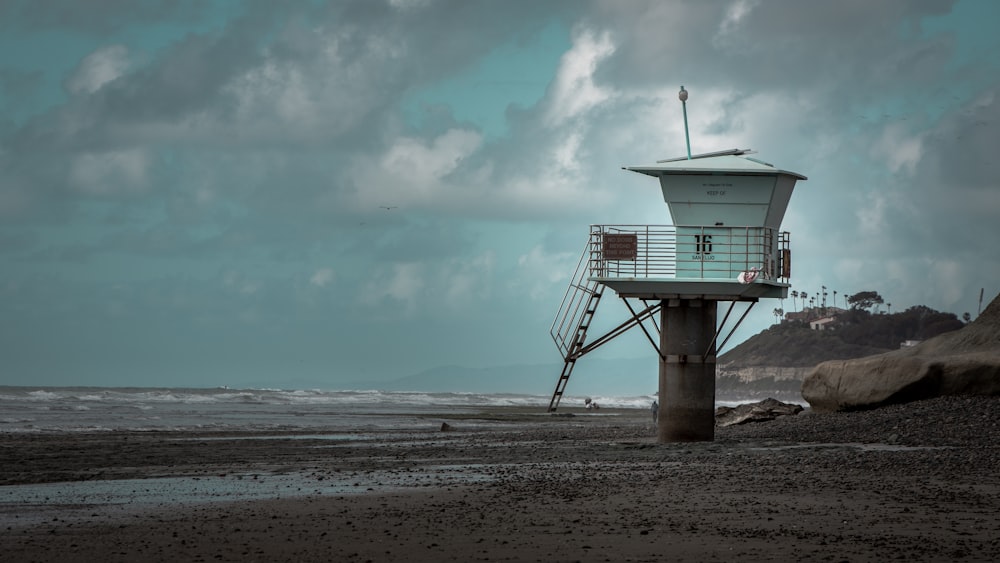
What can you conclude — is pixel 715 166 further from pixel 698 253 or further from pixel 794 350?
pixel 794 350

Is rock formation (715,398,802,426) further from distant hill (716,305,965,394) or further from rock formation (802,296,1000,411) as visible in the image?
distant hill (716,305,965,394)

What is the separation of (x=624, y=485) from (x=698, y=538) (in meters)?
4.38

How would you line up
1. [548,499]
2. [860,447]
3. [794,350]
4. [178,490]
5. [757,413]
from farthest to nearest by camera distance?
[794,350], [757,413], [860,447], [178,490], [548,499]

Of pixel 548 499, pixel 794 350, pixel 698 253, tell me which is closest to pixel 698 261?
pixel 698 253

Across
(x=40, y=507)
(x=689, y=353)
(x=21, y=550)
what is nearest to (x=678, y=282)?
(x=689, y=353)

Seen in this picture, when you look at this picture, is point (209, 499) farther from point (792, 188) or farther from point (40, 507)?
point (792, 188)

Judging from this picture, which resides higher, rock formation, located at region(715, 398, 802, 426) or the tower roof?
the tower roof

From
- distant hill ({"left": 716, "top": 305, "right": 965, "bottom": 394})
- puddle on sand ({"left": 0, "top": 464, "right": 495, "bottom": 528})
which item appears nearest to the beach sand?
puddle on sand ({"left": 0, "top": 464, "right": 495, "bottom": 528})

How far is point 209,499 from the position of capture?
572 inches

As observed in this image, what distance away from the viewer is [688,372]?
2291cm

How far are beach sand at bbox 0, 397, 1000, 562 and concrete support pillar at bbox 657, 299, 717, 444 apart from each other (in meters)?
0.85

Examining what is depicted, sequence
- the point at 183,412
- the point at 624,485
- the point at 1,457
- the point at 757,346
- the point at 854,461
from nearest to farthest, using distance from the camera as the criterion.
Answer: the point at 624,485, the point at 854,461, the point at 1,457, the point at 183,412, the point at 757,346

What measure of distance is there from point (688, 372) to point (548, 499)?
9722 millimetres

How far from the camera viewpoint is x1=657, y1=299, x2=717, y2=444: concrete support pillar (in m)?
22.9
